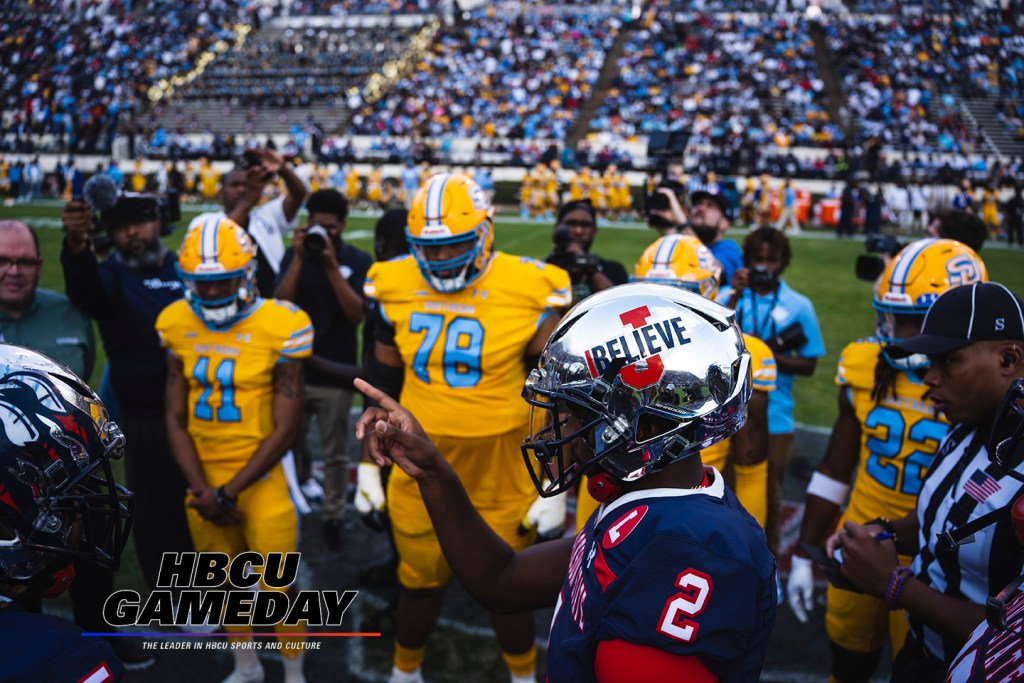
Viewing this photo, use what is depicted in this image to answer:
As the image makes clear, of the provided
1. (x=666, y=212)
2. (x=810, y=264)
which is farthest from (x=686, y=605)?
(x=810, y=264)

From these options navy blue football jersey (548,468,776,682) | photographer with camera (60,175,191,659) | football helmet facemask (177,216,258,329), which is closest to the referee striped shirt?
navy blue football jersey (548,468,776,682)

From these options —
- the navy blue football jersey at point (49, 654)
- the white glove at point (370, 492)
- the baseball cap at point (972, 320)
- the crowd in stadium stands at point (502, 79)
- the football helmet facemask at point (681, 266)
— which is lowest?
the crowd in stadium stands at point (502, 79)

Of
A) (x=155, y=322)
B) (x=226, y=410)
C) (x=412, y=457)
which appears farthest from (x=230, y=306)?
(x=412, y=457)

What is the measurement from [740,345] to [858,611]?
202cm

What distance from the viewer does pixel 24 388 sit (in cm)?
170

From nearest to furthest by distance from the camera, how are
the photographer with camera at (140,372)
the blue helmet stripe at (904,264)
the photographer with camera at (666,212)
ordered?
the blue helmet stripe at (904,264)
the photographer with camera at (140,372)
the photographer with camera at (666,212)

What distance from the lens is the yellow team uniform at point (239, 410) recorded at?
12.8 ft

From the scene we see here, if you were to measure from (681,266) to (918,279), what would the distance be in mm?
1233

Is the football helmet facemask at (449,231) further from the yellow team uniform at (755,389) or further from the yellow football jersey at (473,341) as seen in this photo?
the yellow team uniform at (755,389)

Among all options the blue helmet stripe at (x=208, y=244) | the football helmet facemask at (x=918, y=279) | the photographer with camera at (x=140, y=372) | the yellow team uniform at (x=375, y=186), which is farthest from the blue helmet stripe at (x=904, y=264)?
the yellow team uniform at (x=375, y=186)

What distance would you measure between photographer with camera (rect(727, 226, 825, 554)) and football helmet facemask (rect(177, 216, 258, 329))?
3.02 metres

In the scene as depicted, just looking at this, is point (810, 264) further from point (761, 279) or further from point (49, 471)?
point (49, 471)

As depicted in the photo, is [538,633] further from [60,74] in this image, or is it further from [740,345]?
[60,74]

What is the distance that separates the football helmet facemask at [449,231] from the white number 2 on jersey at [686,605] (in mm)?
2460
